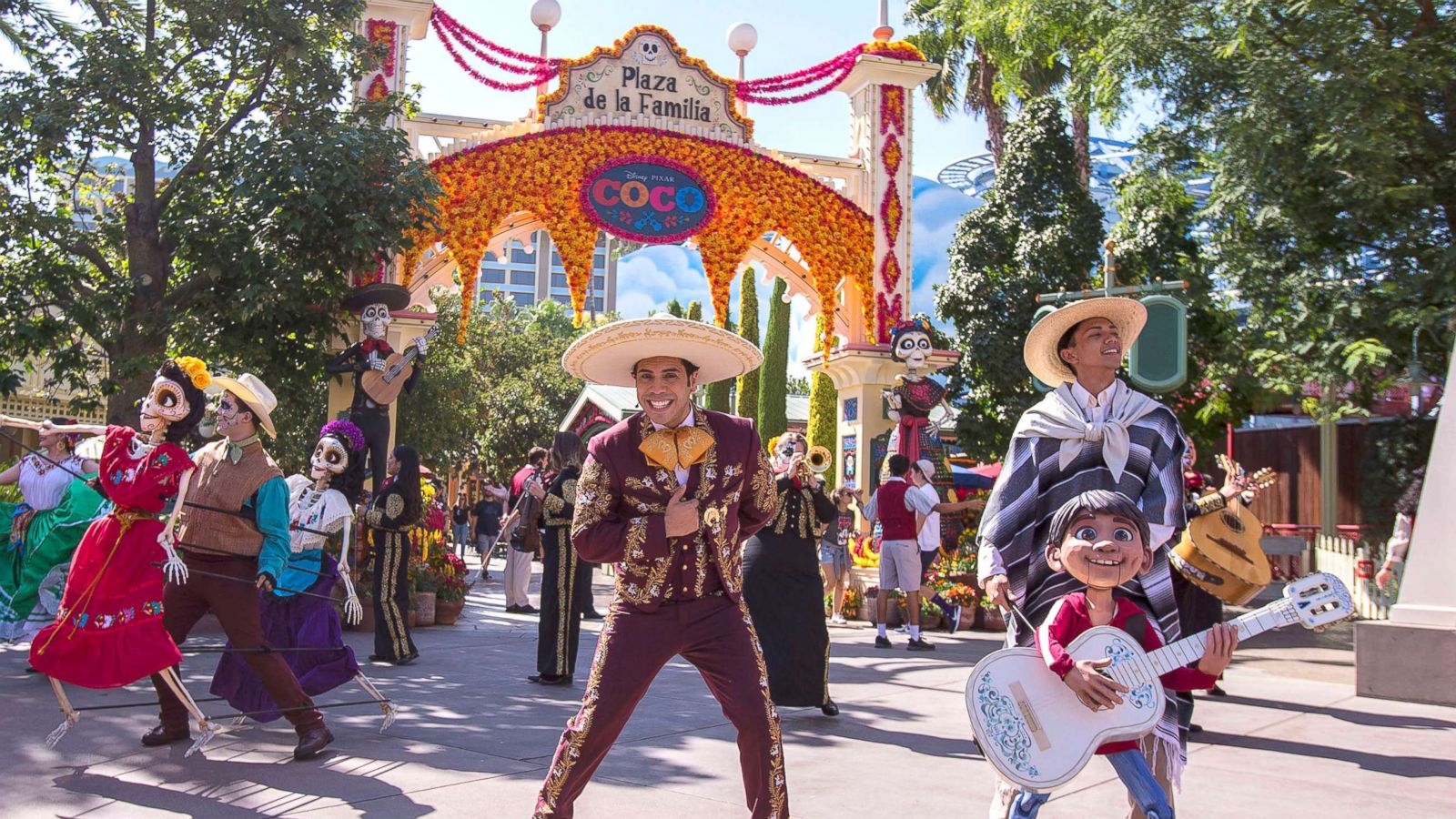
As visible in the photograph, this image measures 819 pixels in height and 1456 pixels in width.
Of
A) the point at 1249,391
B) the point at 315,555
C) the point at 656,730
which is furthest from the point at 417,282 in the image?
the point at 1249,391

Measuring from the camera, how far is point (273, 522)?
18.7ft

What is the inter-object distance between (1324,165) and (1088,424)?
1108 cm

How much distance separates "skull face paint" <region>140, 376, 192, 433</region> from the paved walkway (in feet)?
5.00

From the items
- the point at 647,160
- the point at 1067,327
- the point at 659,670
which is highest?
the point at 647,160

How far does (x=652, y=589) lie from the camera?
3875mm

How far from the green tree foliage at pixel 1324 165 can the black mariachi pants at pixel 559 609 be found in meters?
9.48

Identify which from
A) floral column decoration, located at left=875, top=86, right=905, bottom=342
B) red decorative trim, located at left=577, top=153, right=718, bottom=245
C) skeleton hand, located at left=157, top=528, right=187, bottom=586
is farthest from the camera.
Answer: floral column decoration, located at left=875, top=86, right=905, bottom=342

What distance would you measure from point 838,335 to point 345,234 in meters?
7.76

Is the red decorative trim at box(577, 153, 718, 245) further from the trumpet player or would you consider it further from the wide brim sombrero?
the trumpet player

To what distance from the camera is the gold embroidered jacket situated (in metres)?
3.88

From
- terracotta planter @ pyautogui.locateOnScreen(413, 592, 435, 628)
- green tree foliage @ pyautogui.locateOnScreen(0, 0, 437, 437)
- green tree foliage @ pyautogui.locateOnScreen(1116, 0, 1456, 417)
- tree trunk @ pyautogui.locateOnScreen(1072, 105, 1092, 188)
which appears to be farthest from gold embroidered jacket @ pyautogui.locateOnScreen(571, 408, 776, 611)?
tree trunk @ pyautogui.locateOnScreen(1072, 105, 1092, 188)

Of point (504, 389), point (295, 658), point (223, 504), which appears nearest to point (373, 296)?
point (295, 658)

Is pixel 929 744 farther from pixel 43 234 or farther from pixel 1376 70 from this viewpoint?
pixel 1376 70

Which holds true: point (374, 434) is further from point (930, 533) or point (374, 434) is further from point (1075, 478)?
point (1075, 478)
